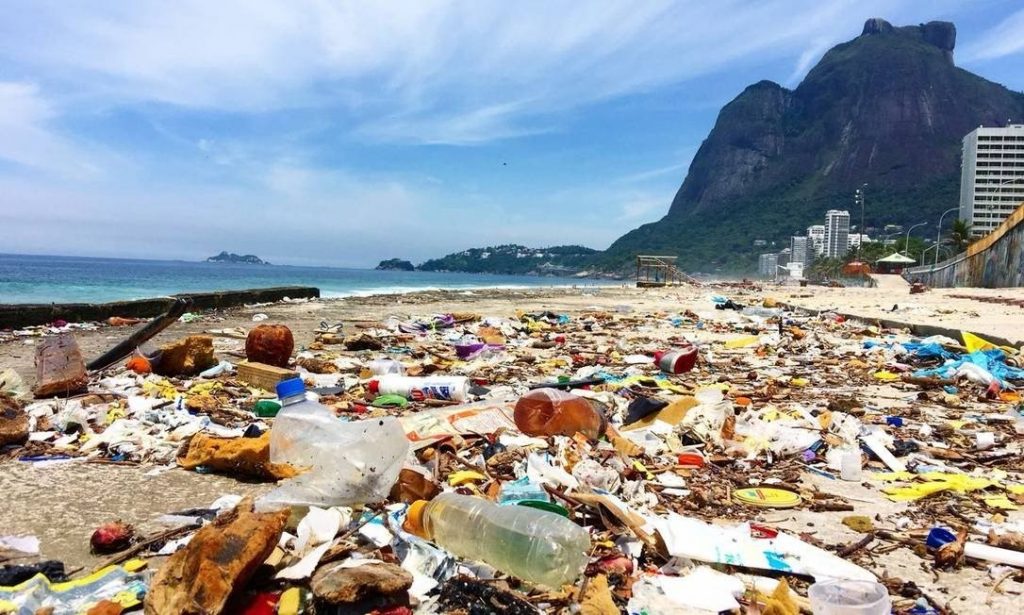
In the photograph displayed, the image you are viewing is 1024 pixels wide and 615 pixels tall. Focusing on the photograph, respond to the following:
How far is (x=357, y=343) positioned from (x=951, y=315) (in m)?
11.1

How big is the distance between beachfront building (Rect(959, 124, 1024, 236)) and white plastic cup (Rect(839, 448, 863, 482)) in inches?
4025

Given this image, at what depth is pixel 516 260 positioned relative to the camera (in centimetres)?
16875

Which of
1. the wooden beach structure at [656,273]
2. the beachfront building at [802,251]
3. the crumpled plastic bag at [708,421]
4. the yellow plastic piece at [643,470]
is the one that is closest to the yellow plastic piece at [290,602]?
the yellow plastic piece at [643,470]

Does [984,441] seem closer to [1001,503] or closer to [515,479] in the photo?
[1001,503]

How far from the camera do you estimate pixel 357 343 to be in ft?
26.2

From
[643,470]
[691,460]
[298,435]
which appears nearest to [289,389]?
[298,435]

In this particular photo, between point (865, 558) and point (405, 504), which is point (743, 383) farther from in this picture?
point (405, 504)

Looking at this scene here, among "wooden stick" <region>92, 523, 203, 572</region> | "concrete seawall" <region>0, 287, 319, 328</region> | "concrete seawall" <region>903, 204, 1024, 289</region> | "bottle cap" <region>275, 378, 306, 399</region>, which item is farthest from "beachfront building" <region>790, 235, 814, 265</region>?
"wooden stick" <region>92, 523, 203, 572</region>

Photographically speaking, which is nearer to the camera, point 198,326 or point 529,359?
point 529,359

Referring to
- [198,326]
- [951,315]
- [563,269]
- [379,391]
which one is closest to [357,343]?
[379,391]

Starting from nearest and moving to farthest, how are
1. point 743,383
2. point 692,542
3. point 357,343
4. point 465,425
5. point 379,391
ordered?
1. point 692,542
2. point 465,425
3. point 379,391
4. point 743,383
5. point 357,343

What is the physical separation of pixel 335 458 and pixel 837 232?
124 metres

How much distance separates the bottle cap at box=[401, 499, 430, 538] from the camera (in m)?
2.37

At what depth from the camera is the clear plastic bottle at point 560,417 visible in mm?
3777
